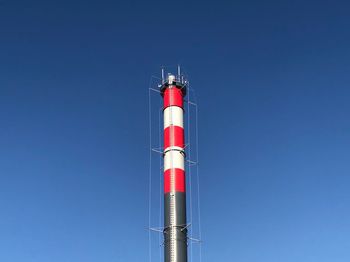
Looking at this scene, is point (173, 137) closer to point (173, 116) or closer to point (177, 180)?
point (173, 116)

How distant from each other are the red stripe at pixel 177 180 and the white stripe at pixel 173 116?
4.25 meters

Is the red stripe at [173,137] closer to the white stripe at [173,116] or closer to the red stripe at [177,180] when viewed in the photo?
the white stripe at [173,116]

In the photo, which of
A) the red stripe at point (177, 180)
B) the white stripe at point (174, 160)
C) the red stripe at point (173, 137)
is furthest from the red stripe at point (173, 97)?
the red stripe at point (177, 180)

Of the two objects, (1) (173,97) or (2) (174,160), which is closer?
(2) (174,160)

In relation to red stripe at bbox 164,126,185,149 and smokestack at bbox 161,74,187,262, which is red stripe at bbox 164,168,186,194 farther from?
red stripe at bbox 164,126,185,149

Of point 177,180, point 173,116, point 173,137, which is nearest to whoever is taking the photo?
point 177,180

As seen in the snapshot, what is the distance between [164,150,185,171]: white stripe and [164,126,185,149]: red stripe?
777 mm

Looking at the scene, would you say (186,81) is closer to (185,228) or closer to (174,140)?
(174,140)

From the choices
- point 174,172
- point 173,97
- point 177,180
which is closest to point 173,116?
point 173,97

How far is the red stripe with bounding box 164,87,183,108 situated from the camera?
2177 inches

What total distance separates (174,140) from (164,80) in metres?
6.33

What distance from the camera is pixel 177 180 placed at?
5175 centimetres

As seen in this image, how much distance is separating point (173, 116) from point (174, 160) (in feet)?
13.5

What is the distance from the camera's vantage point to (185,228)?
50.4m
